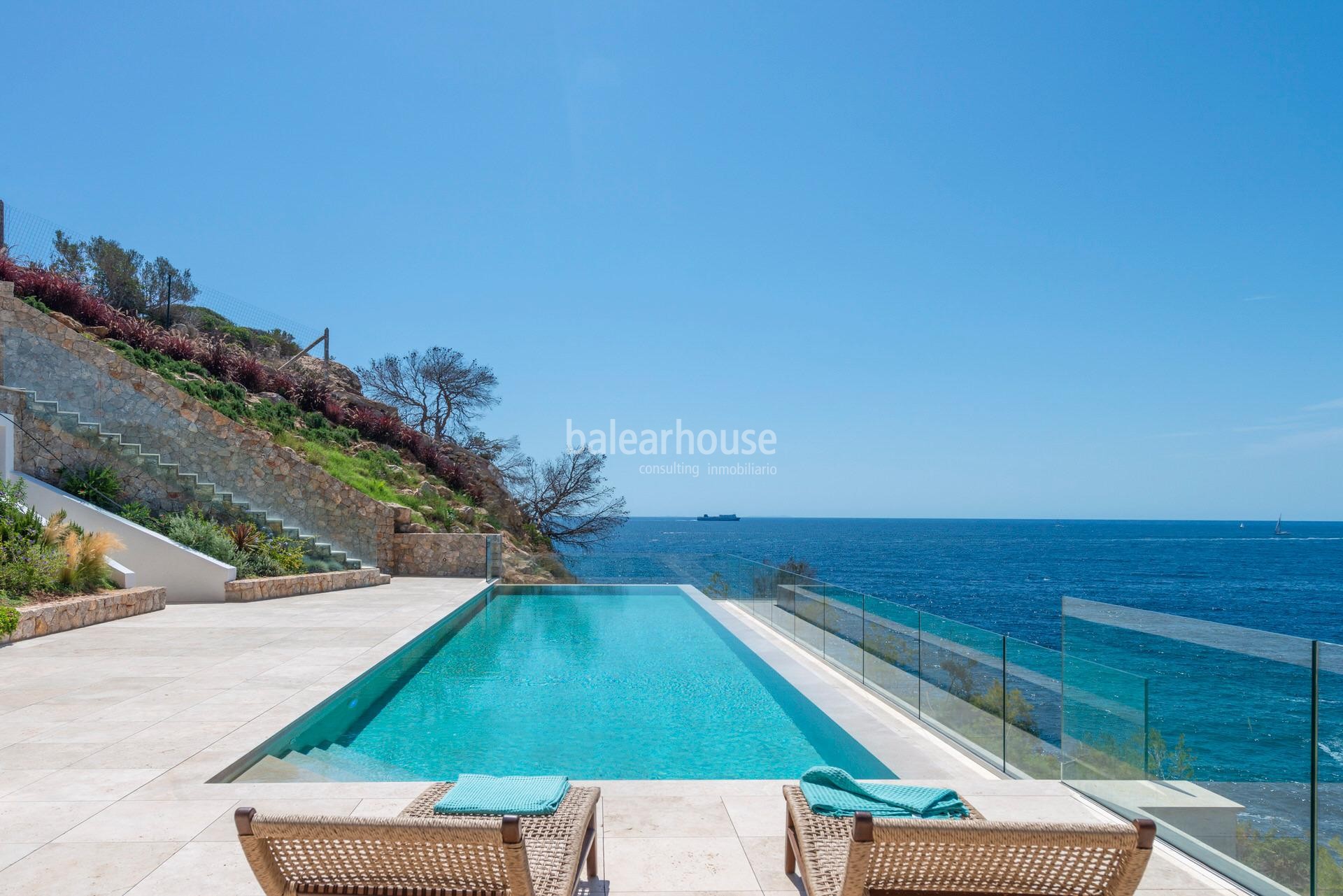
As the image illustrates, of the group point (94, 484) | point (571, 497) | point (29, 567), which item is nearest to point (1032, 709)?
point (29, 567)

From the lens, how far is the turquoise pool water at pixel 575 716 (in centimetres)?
528

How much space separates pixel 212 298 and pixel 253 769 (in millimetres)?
21014

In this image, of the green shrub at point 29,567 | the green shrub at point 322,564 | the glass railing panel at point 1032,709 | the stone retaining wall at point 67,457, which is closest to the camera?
the glass railing panel at point 1032,709

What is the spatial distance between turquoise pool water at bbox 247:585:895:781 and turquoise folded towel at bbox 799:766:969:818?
177cm

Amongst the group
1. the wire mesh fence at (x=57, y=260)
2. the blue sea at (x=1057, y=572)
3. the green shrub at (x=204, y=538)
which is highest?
the wire mesh fence at (x=57, y=260)

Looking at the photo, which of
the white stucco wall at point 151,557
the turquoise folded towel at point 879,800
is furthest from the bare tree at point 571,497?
the turquoise folded towel at point 879,800

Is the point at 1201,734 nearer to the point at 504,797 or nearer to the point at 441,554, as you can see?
the point at 504,797

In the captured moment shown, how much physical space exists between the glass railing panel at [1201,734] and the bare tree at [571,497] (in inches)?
789

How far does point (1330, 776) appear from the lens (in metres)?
2.52

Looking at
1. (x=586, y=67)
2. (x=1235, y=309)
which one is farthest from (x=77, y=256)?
(x=1235, y=309)

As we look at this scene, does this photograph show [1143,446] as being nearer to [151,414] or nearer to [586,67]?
[586,67]

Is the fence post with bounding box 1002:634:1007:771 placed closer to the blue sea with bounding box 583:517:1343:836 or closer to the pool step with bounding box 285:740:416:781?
the blue sea with bounding box 583:517:1343:836

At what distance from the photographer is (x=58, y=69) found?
14141 millimetres

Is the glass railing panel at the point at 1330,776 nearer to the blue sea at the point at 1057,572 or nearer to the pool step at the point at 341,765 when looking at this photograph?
the pool step at the point at 341,765
